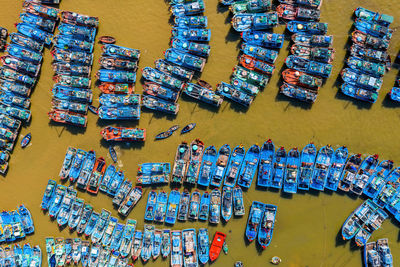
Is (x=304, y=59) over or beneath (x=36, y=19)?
over

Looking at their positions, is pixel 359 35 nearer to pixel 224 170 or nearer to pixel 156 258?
pixel 224 170

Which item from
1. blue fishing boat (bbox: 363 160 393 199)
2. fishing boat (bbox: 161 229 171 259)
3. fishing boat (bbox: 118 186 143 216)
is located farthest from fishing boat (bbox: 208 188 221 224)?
blue fishing boat (bbox: 363 160 393 199)

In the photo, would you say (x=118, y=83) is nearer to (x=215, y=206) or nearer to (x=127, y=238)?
(x=127, y=238)

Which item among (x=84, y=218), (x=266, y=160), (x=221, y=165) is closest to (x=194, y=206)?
(x=221, y=165)

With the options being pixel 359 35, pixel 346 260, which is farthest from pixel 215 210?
pixel 359 35

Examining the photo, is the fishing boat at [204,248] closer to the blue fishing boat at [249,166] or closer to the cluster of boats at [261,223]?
the cluster of boats at [261,223]

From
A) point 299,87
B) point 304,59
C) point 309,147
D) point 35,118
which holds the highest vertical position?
point 304,59

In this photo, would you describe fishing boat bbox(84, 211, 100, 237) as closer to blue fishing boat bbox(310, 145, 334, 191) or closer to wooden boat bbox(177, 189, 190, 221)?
wooden boat bbox(177, 189, 190, 221)
